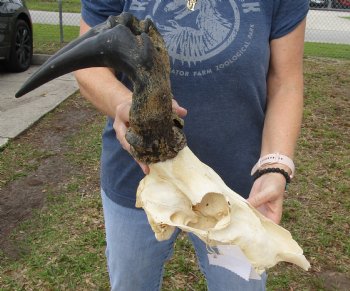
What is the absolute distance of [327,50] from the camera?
9969 mm

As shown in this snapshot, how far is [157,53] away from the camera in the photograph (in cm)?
119

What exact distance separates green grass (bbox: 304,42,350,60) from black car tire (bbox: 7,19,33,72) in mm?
4698

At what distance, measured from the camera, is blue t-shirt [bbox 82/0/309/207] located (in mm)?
1554

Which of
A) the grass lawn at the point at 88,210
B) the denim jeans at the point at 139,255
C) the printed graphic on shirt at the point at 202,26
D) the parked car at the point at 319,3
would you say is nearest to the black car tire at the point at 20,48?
the grass lawn at the point at 88,210

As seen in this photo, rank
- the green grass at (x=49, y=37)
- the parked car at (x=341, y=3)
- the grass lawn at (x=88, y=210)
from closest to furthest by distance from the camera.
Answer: the grass lawn at (x=88, y=210) → the green grass at (x=49, y=37) → the parked car at (x=341, y=3)

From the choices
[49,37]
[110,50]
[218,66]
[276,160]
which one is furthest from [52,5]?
[110,50]

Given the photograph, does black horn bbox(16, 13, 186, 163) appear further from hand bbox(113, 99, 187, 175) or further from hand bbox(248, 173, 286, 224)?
hand bbox(248, 173, 286, 224)

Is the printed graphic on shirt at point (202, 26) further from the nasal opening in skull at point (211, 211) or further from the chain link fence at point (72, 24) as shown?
the chain link fence at point (72, 24)

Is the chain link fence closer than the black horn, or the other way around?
the black horn

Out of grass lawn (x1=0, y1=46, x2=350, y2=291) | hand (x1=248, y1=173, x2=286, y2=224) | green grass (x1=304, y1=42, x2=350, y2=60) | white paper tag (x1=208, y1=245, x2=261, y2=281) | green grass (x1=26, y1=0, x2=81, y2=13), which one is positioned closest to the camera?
hand (x1=248, y1=173, x2=286, y2=224)

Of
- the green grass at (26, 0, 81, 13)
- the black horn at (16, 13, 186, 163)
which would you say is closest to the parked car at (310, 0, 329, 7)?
the green grass at (26, 0, 81, 13)

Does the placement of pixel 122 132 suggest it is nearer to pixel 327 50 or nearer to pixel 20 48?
pixel 20 48

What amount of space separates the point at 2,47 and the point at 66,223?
4.39 meters

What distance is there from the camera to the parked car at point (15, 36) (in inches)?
284
